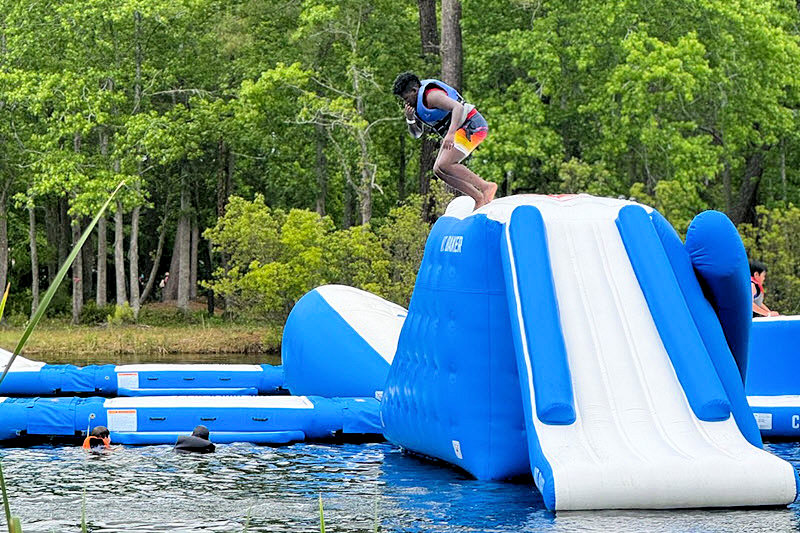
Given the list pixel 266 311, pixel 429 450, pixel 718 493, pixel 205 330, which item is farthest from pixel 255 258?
pixel 718 493

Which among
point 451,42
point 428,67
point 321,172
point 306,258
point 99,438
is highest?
point 428,67

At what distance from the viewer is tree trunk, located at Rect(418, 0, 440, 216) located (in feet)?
66.9

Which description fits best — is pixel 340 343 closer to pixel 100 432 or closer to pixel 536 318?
pixel 100 432

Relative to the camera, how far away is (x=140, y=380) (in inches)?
476

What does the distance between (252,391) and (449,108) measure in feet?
15.0

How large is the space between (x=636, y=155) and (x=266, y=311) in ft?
32.4

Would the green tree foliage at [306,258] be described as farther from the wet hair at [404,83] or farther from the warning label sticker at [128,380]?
the wet hair at [404,83]

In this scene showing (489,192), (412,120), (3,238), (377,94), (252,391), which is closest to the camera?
(489,192)

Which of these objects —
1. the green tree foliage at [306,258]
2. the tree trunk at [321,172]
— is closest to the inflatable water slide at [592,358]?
the green tree foliage at [306,258]

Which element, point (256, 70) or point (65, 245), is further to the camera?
point (65, 245)

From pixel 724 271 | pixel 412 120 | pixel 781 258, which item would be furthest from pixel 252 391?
pixel 781 258

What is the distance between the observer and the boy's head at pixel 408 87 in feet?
28.6

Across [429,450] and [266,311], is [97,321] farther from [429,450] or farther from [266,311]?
[429,450]

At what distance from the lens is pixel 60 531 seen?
18.5ft
